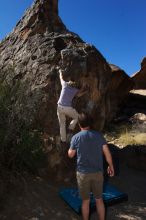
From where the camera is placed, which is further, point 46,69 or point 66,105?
point 46,69

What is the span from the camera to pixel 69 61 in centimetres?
910

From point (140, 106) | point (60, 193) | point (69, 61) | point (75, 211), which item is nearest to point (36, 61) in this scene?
point (69, 61)

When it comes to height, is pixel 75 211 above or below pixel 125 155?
below

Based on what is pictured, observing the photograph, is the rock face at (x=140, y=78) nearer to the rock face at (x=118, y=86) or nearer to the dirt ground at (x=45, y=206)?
the rock face at (x=118, y=86)

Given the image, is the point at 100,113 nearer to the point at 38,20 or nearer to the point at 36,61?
the point at 36,61

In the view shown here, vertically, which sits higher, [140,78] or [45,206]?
[140,78]

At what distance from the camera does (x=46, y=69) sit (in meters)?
9.24

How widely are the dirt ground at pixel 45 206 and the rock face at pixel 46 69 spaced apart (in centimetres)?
69

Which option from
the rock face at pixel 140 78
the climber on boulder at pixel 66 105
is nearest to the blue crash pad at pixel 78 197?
the climber on boulder at pixel 66 105

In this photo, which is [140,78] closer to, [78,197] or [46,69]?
[46,69]

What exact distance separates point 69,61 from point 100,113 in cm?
183

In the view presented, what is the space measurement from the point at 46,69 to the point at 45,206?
11.1ft

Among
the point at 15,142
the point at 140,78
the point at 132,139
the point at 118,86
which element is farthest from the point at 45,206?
the point at 140,78

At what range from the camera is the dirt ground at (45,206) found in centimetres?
701
